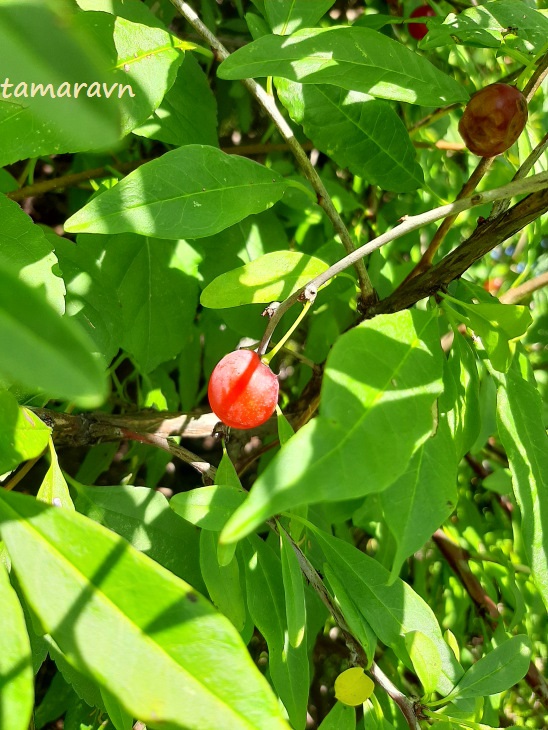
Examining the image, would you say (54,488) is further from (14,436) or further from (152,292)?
(152,292)

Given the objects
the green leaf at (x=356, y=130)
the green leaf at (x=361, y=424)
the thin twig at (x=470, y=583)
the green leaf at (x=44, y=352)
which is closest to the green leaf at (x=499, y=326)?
the green leaf at (x=361, y=424)

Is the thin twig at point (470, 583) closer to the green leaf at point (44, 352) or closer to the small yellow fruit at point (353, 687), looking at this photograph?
the small yellow fruit at point (353, 687)

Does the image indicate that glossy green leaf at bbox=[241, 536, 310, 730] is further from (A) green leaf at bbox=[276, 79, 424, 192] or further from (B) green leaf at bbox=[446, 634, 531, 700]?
(A) green leaf at bbox=[276, 79, 424, 192]

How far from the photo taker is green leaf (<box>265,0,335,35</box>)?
84 cm

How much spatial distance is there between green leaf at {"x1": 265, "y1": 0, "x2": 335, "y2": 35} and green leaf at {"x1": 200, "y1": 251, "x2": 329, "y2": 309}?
1.09ft

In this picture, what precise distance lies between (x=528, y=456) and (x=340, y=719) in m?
0.34

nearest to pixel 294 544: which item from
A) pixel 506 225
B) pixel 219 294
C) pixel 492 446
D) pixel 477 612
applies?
pixel 219 294

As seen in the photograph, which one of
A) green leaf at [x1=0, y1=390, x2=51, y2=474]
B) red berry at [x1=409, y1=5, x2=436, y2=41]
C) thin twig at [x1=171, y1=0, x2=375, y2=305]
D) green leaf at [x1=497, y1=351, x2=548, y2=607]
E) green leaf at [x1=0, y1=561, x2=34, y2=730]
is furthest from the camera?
red berry at [x1=409, y1=5, x2=436, y2=41]

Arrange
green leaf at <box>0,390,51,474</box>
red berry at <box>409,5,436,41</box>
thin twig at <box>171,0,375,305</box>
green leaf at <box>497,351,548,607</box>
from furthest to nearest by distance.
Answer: red berry at <box>409,5,436,41</box>, thin twig at <box>171,0,375,305</box>, green leaf at <box>497,351,548,607</box>, green leaf at <box>0,390,51,474</box>

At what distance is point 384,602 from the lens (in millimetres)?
738

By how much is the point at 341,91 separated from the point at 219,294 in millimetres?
336

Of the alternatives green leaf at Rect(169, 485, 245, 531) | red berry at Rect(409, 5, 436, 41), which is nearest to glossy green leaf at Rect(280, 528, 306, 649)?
green leaf at Rect(169, 485, 245, 531)

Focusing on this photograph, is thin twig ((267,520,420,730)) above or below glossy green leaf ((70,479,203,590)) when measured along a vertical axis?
below

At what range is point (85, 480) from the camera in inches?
45.4
